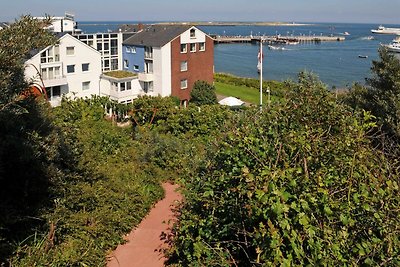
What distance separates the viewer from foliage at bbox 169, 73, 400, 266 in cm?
471

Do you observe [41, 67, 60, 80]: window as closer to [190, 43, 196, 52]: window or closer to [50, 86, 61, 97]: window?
[50, 86, 61, 97]: window

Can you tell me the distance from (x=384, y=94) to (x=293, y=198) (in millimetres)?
8319

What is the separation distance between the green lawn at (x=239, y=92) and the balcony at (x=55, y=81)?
1185 cm

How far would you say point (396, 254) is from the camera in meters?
4.61

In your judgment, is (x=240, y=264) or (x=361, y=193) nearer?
(x=361, y=193)

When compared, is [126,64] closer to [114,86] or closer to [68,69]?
[114,86]

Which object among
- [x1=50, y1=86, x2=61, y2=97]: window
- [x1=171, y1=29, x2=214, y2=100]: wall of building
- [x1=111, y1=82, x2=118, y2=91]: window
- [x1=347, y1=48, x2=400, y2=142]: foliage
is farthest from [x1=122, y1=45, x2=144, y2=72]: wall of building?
[x1=347, y1=48, x2=400, y2=142]: foliage

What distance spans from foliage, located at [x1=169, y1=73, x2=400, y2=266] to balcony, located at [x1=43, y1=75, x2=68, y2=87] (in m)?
21.3

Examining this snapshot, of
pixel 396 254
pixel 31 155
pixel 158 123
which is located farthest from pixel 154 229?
pixel 158 123

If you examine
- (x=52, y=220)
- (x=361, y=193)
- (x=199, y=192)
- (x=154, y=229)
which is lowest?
(x=154, y=229)

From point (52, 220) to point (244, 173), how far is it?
4089mm

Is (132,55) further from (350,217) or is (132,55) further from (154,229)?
(350,217)

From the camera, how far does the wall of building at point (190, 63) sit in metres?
31.6

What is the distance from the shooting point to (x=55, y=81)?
27.1 meters
